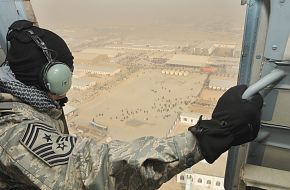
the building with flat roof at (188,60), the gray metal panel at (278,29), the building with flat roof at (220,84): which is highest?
the gray metal panel at (278,29)

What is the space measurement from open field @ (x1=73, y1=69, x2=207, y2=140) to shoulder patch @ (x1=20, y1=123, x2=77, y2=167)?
26.8ft

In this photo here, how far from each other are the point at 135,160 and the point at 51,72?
0.47 metres

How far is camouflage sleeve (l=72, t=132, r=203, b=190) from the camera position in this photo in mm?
906

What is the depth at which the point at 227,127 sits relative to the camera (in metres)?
0.91

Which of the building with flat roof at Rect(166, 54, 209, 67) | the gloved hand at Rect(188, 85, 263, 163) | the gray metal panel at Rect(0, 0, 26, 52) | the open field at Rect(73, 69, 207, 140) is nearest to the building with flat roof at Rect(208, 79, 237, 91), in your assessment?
the open field at Rect(73, 69, 207, 140)

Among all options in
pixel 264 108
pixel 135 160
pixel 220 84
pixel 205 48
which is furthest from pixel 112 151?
pixel 205 48

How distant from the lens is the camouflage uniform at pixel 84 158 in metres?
0.89

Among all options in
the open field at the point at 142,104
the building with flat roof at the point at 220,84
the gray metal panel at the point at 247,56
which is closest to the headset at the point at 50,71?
the gray metal panel at the point at 247,56

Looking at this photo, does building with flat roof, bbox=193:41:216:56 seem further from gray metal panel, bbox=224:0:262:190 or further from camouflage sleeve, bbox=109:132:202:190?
camouflage sleeve, bbox=109:132:202:190

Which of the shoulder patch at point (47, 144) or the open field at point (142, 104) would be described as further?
the open field at point (142, 104)

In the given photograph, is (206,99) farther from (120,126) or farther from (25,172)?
(25,172)

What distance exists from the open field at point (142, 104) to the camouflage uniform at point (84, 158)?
815 cm

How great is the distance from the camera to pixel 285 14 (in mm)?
981

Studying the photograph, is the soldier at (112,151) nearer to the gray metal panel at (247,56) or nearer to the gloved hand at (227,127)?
the gloved hand at (227,127)
